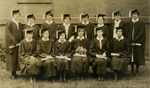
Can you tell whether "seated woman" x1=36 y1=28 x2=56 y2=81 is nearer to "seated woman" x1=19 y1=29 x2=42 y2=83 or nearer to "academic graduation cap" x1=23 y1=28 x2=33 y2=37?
"seated woman" x1=19 y1=29 x2=42 y2=83

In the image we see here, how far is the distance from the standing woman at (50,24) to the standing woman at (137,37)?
1612 millimetres

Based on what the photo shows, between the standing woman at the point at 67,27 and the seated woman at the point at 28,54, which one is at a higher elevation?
the standing woman at the point at 67,27

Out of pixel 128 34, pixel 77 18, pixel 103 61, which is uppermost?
Result: pixel 77 18

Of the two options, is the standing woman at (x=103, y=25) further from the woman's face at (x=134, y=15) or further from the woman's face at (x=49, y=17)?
the woman's face at (x=49, y=17)

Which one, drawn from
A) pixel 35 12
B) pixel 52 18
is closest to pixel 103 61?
pixel 52 18

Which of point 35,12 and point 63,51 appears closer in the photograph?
point 63,51

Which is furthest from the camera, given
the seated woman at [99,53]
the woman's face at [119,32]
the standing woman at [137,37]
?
the standing woman at [137,37]

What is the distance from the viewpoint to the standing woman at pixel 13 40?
4070 mm

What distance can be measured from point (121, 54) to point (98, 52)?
0.47 m

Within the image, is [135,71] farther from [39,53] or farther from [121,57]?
[39,53]

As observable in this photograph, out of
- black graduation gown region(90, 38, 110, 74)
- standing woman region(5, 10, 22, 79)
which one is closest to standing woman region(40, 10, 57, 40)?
standing woman region(5, 10, 22, 79)

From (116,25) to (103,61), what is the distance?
0.91 metres

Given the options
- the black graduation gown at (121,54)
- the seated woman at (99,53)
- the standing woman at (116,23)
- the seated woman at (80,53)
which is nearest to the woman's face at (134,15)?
the standing woman at (116,23)

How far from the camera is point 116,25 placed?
14.0 feet
